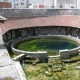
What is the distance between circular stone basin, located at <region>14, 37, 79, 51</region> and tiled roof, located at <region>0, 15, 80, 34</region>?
6.41 ft

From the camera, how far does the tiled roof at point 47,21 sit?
74.5 feet

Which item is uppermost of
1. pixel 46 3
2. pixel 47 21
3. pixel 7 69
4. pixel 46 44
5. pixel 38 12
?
pixel 46 3

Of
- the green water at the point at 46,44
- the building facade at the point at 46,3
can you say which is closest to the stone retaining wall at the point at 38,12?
the green water at the point at 46,44

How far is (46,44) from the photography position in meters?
21.2

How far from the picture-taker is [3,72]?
661cm

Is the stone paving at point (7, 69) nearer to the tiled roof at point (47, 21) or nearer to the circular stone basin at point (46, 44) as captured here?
the circular stone basin at point (46, 44)

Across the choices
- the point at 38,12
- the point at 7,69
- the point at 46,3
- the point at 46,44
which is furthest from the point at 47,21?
Answer: the point at 7,69

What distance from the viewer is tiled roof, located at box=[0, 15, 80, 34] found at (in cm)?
2270

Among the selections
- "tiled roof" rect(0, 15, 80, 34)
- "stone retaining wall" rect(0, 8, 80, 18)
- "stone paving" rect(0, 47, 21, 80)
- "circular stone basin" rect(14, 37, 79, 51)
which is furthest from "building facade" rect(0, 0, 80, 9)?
"stone paving" rect(0, 47, 21, 80)

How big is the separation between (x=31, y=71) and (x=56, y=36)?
11109 millimetres

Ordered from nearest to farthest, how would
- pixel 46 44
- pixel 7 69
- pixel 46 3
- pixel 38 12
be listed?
pixel 7 69
pixel 46 44
pixel 38 12
pixel 46 3

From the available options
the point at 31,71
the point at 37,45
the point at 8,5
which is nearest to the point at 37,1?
the point at 8,5

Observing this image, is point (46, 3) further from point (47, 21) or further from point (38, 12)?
point (47, 21)

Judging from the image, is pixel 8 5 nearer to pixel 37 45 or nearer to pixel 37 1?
pixel 37 1
